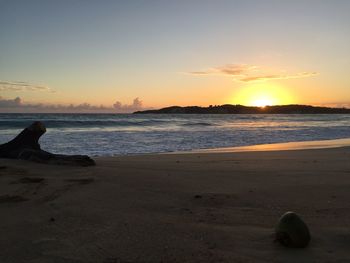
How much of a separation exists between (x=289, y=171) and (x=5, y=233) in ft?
17.8

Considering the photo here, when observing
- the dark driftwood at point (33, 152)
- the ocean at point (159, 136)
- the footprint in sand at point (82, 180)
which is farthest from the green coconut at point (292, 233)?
the ocean at point (159, 136)

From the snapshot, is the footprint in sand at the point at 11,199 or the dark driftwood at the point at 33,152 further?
the dark driftwood at the point at 33,152

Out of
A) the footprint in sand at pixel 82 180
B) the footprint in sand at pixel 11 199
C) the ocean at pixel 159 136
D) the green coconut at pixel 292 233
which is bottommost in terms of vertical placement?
the ocean at pixel 159 136

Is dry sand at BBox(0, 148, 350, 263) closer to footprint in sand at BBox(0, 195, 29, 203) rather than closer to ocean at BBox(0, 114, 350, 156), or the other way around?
footprint in sand at BBox(0, 195, 29, 203)

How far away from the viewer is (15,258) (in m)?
3.23

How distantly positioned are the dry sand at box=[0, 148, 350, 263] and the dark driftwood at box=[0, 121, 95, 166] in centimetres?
62

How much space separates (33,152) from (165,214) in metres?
4.98

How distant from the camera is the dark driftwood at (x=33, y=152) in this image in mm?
8062

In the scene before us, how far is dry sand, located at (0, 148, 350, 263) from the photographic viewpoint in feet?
11.0

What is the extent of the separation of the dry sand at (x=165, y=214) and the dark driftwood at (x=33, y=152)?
0.62 metres

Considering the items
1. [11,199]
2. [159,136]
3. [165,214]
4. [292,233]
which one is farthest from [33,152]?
[159,136]

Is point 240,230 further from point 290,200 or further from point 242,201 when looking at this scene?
point 290,200

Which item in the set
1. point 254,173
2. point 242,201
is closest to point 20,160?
point 254,173

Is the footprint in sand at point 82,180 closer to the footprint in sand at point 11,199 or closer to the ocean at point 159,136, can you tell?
the footprint in sand at point 11,199
